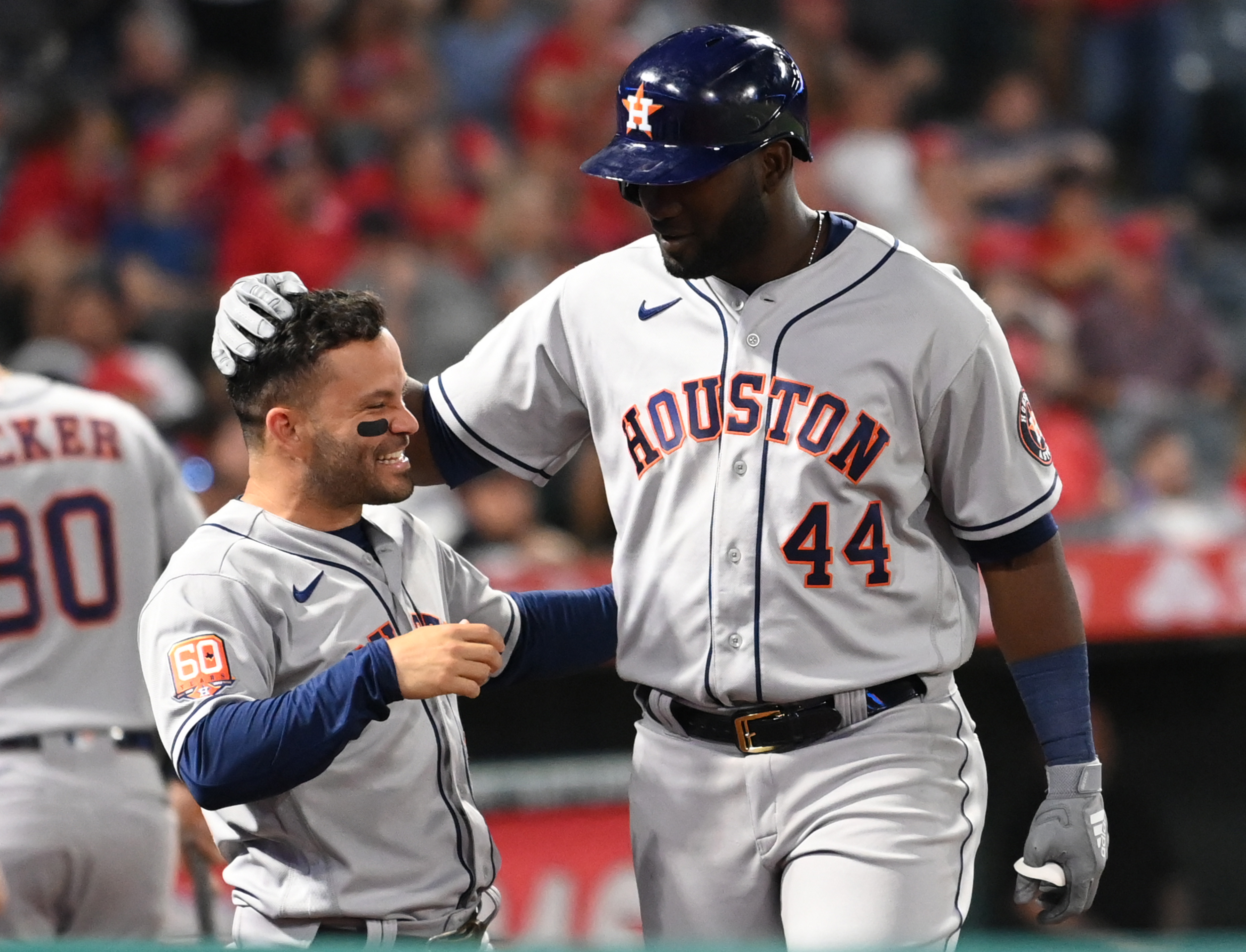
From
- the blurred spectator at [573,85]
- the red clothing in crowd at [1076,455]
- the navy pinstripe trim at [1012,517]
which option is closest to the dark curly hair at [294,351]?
the navy pinstripe trim at [1012,517]

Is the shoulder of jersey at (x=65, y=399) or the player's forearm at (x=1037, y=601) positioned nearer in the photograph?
the player's forearm at (x=1037, y=601)

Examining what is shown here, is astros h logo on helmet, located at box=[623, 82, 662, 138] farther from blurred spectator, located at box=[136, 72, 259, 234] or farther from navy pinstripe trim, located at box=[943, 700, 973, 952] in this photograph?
blurred spectator, located at box=[136, 72, 259, 234]

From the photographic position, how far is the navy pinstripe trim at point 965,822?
2.51 metres

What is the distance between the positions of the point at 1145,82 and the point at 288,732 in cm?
722

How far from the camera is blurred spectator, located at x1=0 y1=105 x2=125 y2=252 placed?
22.2 feet

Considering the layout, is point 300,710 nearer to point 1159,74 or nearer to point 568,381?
point 568,381

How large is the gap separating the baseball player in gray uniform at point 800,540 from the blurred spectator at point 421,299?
3738 millimetres

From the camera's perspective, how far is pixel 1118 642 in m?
5.45

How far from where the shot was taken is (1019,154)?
7.87m

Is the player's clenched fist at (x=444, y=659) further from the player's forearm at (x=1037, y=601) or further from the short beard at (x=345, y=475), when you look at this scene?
the player's forearm at (x=1037, y=601)

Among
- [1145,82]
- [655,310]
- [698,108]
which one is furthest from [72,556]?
[1145,82]

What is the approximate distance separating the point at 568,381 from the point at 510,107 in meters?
5.20

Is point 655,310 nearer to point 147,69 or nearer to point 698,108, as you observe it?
point 698,108

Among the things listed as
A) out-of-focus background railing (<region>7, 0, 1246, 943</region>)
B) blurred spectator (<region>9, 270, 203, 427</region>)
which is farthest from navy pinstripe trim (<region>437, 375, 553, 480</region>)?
blurred spectator (<region>9, 270, 203, 427</region>)
